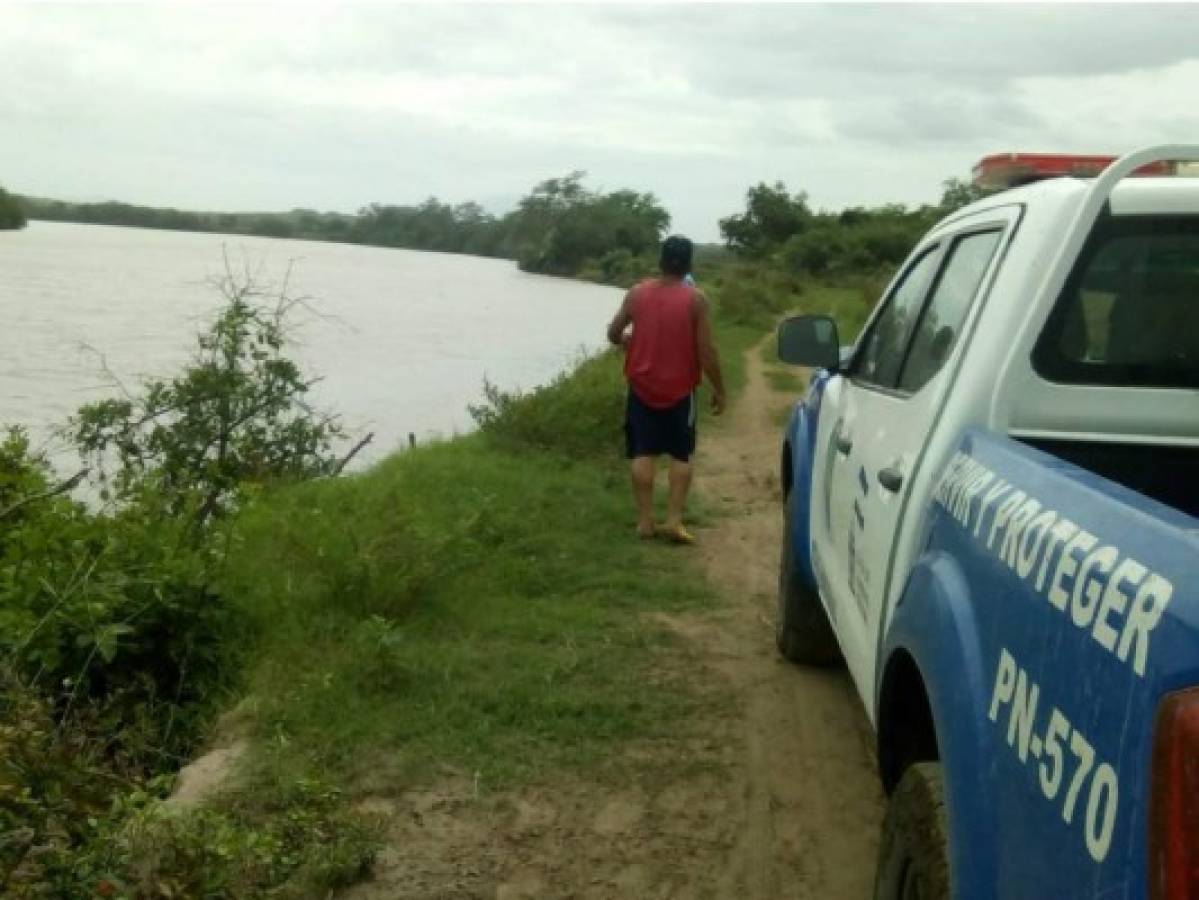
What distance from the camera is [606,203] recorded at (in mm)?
86688

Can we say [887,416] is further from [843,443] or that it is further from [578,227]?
[578,227]

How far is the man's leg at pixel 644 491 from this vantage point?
7449mm

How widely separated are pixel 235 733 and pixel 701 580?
9.17 ft

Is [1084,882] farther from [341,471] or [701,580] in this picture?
[341,471]

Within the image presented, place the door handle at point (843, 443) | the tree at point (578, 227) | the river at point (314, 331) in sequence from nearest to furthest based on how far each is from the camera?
the door handle at point (843, 443)
the river at point (314, 331)
the tree at point (578, 227)

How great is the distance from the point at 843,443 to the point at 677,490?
3460 mm

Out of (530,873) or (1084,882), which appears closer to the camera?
(1084,882)

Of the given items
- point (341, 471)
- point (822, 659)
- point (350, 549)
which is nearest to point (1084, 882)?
point (822, 659)

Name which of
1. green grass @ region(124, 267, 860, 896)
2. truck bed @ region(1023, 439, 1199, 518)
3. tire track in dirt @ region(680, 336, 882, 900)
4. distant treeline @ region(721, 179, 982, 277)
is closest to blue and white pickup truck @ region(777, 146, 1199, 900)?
truck bed @ region(1023, 439, 1199, 518)

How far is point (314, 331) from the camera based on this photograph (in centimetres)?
2809

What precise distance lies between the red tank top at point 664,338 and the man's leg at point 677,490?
0.52 metres

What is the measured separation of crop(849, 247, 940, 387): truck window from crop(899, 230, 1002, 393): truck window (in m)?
0.13

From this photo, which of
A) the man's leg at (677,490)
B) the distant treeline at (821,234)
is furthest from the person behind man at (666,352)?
the distant treeline at (821,234)

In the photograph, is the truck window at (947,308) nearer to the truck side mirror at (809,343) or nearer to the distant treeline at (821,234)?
the truck side mirror at (809,343)
